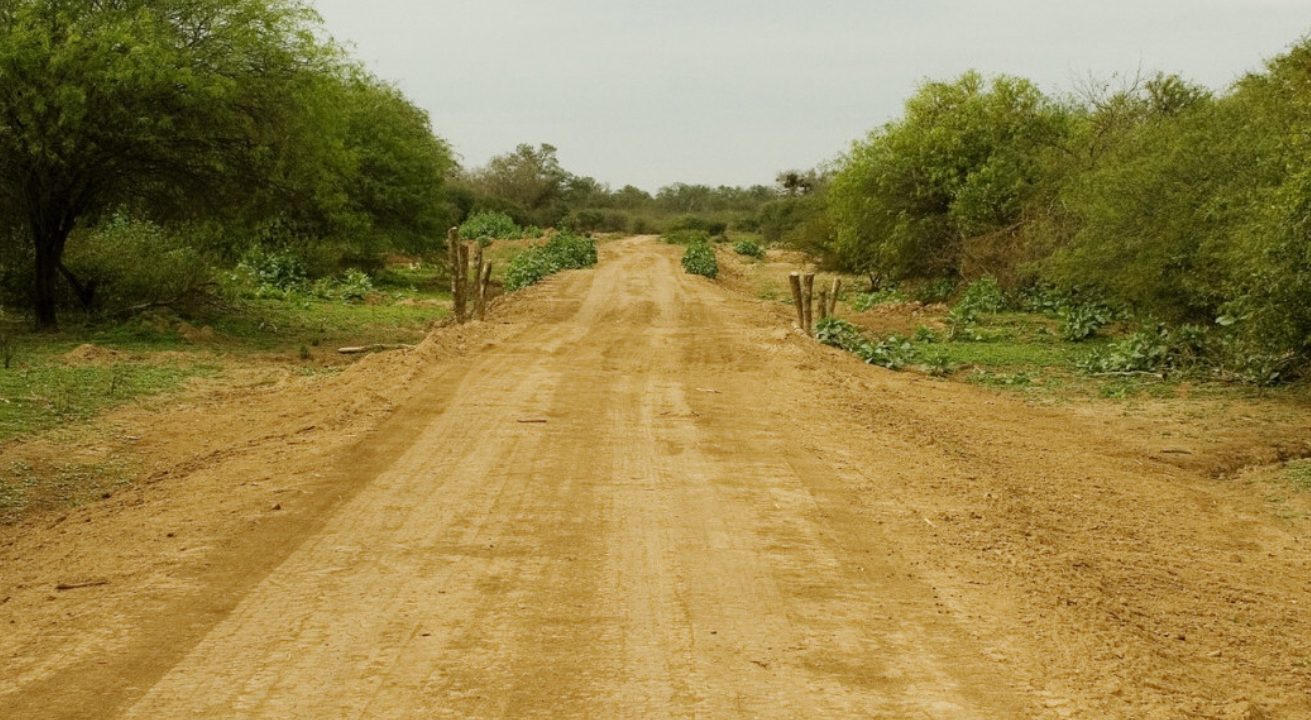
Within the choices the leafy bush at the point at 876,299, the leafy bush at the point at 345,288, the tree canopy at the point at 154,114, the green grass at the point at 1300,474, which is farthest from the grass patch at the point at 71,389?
the leafy bush at the point at 876,299

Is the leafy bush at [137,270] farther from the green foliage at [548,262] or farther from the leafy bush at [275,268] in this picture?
the green foliage at [548,262]

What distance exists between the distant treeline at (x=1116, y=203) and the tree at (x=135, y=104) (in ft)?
48.0

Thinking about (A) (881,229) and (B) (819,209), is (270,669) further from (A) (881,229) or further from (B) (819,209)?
(B) (819,209)

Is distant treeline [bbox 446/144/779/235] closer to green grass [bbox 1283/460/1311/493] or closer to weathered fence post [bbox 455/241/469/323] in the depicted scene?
weathered fence post [bbox 455/241/469/323]

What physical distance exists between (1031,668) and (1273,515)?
19.7ft

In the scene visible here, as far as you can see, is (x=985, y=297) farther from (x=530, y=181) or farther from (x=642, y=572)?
(x=530, y=181)

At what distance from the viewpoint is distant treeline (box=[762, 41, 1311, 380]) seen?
14930mm

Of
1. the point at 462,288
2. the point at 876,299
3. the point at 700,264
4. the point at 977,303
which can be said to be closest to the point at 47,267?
the point at 462,288

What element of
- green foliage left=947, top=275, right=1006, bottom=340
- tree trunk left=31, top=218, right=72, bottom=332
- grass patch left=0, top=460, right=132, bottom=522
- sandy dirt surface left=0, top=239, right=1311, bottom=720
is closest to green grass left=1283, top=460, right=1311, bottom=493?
sandy dirt surface left=0, top=239, right=1311, bottom=720

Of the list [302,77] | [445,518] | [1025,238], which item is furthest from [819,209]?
[445,518]

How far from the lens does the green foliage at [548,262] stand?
3607 cm

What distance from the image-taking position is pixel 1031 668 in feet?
19.2

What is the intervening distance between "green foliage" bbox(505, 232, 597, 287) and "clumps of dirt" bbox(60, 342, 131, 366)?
16.1 m

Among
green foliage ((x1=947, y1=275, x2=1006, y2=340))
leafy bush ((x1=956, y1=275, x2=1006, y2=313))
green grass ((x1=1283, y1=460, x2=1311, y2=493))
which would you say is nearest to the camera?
green grass ((x1=1283, y1=460, x2=1311, y2=493))
